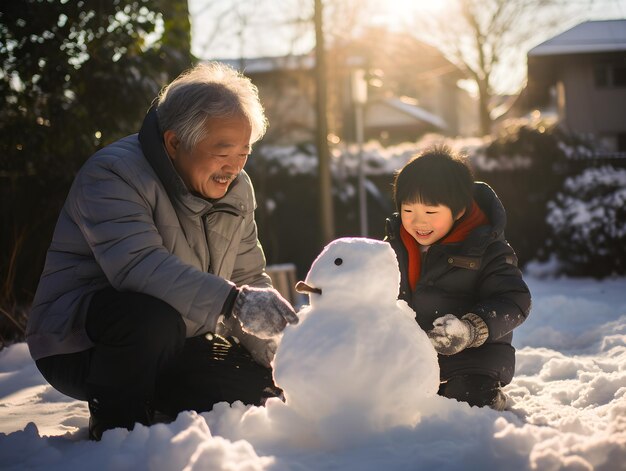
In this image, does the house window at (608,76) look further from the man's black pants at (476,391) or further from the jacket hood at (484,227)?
the man's black pants at (476,391)

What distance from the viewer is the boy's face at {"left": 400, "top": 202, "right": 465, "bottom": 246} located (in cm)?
301

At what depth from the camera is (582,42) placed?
14164 mm

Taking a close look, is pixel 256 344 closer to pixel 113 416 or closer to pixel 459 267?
pixel 113 416

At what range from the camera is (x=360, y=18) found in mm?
14398

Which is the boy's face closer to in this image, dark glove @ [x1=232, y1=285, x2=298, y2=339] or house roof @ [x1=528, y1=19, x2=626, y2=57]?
dark glove @ [x1=232, y1=285, x2=298, y2=339]

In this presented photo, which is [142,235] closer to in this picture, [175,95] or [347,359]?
[175,95]

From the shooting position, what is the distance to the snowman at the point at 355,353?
2025 millimetres

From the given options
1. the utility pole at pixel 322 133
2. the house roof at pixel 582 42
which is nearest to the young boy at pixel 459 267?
the utility pole at pixel 322 133

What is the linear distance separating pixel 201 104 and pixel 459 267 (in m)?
1.25

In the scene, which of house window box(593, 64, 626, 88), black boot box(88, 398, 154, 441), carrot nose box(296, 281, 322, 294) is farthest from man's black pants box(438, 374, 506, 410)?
house window box(593, 64, 626, 88)

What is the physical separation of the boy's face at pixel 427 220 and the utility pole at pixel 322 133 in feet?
16.8

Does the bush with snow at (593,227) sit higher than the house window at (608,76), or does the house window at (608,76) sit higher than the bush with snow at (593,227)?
the house window at (608,76)

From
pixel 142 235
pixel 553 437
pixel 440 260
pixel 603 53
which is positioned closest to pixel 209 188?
pixel 142 235

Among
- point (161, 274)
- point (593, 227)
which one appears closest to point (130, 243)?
point (161, 274)
